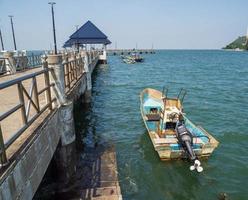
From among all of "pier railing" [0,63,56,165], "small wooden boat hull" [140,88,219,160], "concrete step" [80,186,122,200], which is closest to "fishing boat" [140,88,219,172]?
"small wooden boat hull" [140,88,219,160]

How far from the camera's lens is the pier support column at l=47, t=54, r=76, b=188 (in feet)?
22.1

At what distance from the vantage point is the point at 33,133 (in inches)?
187

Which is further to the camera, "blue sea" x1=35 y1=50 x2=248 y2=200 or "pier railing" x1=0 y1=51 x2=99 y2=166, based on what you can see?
"blue sea" x1=35 y1=50 x2=248 y2=200

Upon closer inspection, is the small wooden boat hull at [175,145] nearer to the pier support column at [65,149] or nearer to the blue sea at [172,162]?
the blue sea at [172,162]

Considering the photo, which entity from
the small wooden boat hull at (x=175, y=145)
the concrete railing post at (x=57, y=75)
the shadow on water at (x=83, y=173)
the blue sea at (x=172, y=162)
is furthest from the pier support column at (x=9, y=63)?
the concrete railing post at (x=57, y=75)

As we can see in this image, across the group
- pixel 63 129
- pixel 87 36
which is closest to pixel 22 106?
pixel 63 129

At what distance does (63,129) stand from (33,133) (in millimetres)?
2404

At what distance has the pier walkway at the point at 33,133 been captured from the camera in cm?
370

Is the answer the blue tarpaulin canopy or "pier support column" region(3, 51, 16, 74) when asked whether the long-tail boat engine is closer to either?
"pier support column" region(3, 51, 16, 74)

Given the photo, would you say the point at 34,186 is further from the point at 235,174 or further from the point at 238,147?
the point at 238,147

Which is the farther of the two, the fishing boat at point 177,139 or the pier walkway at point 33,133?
the fishing boat at point 177,139

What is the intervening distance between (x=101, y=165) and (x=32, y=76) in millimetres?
4854

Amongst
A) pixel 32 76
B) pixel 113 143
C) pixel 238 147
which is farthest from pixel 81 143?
pixel 238 147

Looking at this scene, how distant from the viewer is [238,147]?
1180 centimetres
